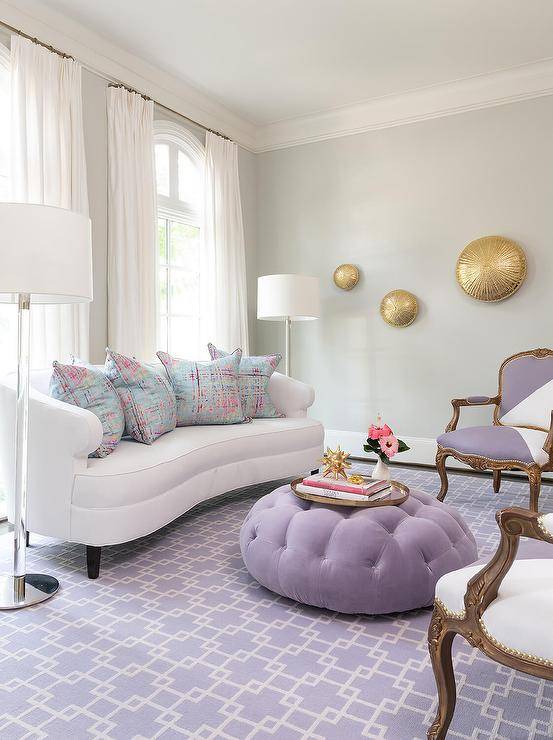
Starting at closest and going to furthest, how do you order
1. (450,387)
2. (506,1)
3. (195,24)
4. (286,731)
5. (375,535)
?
(286,731), (375,535), (506,1), (195,24), (450,387)

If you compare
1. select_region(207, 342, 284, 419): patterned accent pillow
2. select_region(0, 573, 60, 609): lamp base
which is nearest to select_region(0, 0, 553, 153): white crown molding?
select_region(207, 342, 284, 419): patterned accent pillow

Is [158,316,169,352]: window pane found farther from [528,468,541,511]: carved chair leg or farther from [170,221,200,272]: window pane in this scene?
[528,468,541,511]: carved chair leg

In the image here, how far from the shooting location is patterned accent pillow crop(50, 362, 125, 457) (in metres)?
2.89

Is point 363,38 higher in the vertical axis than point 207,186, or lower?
higher

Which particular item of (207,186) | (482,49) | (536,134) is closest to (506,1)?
(482,49)

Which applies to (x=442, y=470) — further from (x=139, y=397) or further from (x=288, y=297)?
(x=139, y=397)

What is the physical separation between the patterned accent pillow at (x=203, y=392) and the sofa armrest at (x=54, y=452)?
3.55ft

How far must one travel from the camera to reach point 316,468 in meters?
4.18

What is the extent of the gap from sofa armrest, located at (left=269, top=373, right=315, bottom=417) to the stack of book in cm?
160

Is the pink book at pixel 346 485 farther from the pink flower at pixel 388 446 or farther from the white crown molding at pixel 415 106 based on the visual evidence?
the white crown molding at pixel 415 106

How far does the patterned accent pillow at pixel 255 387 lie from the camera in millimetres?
4195

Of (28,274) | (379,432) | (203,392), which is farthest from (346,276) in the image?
(28,274)

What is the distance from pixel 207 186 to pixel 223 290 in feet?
2.89

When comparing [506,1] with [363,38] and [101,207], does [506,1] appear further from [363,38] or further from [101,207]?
[101,207]
